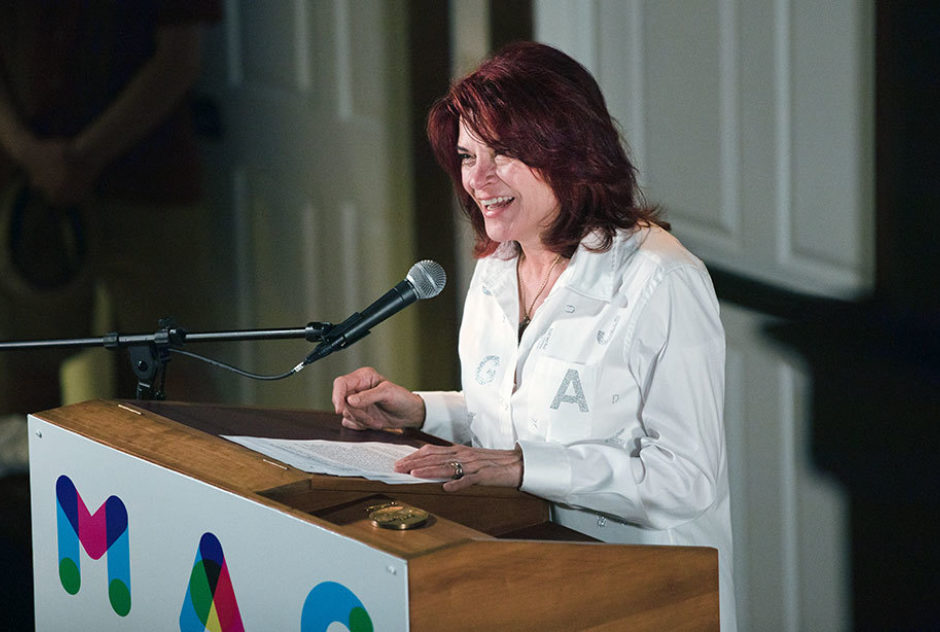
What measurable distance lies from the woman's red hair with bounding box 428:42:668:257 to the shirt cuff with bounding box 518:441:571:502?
1.35 feet

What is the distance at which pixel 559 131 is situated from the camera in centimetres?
186

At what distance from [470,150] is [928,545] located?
1.47 meters

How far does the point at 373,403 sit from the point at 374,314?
446 mm

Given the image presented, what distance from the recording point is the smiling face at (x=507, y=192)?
191 cm

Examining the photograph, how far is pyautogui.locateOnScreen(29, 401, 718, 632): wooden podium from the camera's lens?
47.3 inches

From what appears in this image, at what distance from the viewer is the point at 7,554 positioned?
11.9 ft

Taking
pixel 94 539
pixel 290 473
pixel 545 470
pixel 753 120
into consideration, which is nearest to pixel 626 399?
pixel 545 470

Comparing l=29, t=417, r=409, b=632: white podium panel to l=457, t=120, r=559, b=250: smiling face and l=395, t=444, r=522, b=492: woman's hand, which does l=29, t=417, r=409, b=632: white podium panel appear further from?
l=457, t=120, r=559, b=250: smiling face

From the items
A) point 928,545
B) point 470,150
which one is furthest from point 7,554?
point 928,545

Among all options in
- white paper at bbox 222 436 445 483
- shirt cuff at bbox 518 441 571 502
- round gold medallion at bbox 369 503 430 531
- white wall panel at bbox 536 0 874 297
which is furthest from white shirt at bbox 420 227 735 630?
white wall panel at bbox 536 0 874 297

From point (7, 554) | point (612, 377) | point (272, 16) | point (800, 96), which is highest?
point (272, 16)

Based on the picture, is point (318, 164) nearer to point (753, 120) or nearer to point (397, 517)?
point (753, 120)

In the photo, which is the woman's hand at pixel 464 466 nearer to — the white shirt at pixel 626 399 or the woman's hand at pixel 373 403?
the white shirt at pixel 626 399

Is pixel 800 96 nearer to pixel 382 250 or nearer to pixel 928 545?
pixel 928 545
